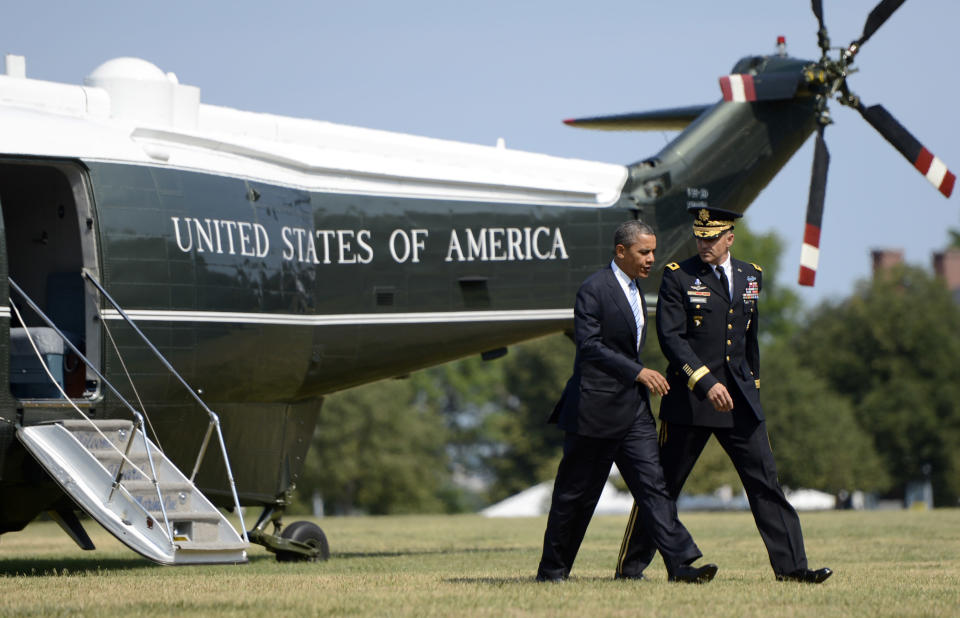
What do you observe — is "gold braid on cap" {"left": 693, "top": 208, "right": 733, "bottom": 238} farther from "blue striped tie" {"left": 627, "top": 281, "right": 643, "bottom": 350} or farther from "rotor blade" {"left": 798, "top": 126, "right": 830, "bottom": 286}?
"rotor blade" {"left": 798, "top": 126, "right": 830, "bottom": 286}

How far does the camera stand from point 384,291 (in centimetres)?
1330

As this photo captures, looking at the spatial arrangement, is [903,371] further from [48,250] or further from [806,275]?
[48,250]

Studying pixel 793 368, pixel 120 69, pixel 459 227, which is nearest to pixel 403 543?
pixel 459 227

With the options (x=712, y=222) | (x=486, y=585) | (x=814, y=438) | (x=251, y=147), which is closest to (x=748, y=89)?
(x=251, y=147)

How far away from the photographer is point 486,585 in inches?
331

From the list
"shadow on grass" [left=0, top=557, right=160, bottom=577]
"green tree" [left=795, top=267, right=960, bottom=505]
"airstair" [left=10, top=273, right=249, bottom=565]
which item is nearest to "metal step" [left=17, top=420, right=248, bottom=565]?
"airstair" [left=10, top=273, right=249, bottom=565]

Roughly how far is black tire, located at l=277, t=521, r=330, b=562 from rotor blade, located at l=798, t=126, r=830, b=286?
19.9ft

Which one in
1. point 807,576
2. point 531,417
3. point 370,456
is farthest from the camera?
point 531,417

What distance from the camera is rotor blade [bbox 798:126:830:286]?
49.1 ft

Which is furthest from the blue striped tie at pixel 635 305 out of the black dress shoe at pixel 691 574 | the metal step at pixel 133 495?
the metal step at pixel 133 495

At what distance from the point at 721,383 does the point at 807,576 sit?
1.36 metres

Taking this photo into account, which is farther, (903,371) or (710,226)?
(903,371)

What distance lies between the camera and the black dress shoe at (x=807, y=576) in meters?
8.24

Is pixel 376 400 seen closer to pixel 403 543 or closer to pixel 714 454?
pixel 714 454
